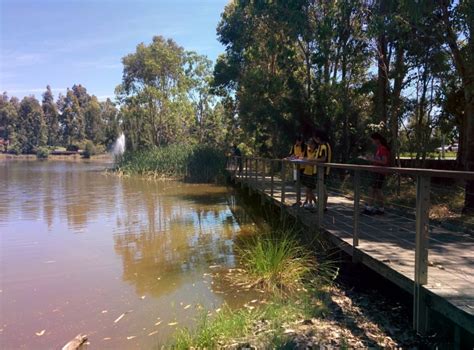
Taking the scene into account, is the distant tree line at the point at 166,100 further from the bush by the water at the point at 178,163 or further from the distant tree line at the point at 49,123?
the distant tree line at the point at 49,123

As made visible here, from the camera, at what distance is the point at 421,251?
351cm

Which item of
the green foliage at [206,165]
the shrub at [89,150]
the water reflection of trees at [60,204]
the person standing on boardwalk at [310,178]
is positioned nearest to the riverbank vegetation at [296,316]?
the person standing on boardwalk at [310,178]

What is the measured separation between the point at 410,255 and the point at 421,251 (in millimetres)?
1223

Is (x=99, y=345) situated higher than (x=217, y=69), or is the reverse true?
(x=217, y=69)

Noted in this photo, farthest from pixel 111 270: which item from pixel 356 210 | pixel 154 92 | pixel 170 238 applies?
pixel 154 92

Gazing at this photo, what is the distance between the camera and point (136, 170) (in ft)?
96.0

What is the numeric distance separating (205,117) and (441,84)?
26948mm

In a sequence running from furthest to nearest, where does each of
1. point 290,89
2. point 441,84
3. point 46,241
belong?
point 290,89 → point 441,84 → point 46,241

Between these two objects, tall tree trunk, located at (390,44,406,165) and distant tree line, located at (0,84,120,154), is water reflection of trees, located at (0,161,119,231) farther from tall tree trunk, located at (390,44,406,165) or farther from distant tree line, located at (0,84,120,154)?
distant tree line, located at (0,84,120,154)

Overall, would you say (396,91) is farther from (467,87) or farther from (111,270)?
(111,270)

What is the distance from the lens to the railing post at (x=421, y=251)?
11.3 ft

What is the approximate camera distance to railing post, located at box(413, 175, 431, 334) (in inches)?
136

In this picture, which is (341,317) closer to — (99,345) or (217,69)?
(99,345)

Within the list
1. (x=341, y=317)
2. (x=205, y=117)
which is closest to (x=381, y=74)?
(x=341, y=317)
